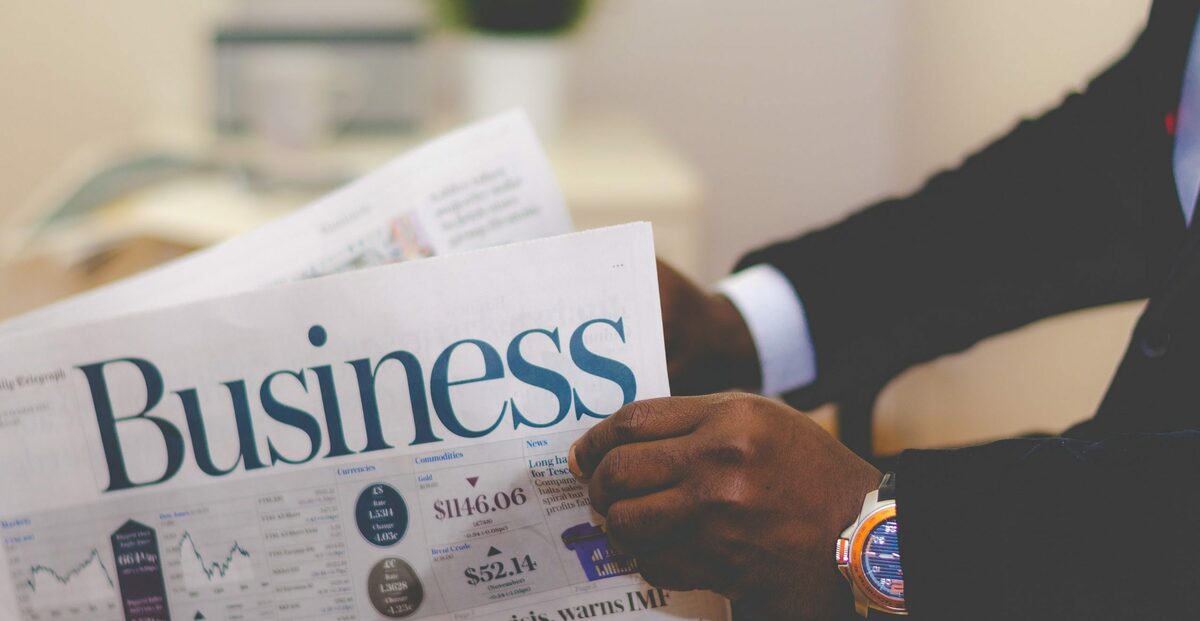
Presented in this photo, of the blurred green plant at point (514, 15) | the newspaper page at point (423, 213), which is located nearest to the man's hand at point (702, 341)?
the newspaper page at point (423, 213)

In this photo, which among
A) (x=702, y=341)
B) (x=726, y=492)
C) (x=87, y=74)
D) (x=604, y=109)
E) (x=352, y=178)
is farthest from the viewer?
(x=604, y=109)

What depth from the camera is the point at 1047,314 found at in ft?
2.31

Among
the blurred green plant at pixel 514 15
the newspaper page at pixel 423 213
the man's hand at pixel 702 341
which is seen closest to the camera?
the newspaper page at pixel 423 213

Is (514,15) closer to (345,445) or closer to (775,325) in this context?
(775,325)

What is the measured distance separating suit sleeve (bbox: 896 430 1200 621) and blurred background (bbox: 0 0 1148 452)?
623mm

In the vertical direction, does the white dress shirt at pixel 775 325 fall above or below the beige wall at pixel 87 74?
below

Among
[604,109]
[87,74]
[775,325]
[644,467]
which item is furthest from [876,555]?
[87,74]

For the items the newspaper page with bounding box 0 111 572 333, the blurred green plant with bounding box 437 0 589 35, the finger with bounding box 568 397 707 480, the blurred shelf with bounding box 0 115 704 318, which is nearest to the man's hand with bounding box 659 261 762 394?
the newspaper page with bounding box 0 111 572 333

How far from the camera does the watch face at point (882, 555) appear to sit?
412 millimetres

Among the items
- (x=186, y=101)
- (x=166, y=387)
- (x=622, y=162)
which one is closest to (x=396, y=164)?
(x=166, y=387)

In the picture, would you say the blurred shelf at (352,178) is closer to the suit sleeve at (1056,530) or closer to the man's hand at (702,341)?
the man's hand at (702,341)

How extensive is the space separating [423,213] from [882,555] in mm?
317

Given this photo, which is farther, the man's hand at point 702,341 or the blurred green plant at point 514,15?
the blurred green plant at point 514,15

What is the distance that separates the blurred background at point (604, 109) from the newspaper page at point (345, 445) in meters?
0.44
